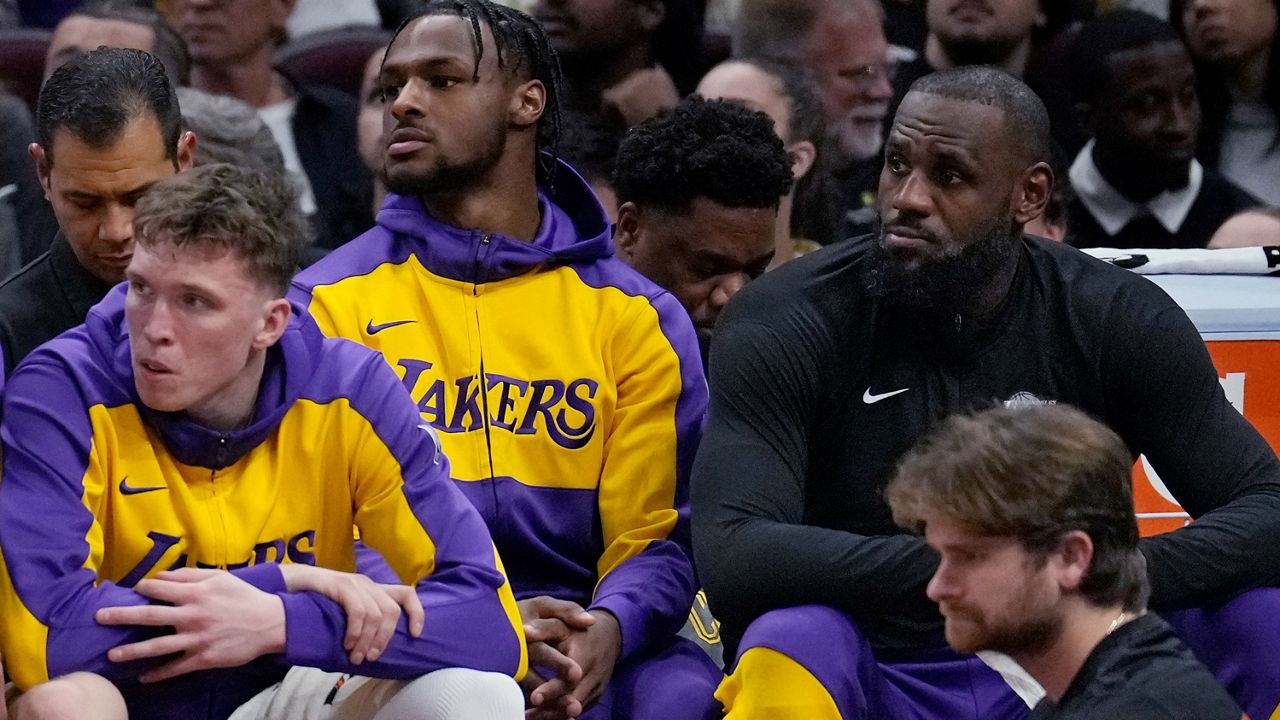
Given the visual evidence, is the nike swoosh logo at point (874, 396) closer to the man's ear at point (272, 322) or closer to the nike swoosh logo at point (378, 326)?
the nike swoosh logo at point (378, 326)

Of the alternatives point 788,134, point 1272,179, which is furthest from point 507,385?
point 1272,179

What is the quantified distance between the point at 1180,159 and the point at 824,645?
327cm

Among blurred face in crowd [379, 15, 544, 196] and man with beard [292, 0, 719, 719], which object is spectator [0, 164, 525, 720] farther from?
blurred face in crowd [379, 15, 544, 196]

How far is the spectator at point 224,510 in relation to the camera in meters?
2.97

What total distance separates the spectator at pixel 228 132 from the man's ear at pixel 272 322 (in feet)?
4.99

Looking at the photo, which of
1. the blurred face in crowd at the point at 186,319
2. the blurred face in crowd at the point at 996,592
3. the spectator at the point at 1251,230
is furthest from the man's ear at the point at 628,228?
the blurred face in crowd at the point at 996,592

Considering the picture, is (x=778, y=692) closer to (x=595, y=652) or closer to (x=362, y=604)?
(x=595, y=652)

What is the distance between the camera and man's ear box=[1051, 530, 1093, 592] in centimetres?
264

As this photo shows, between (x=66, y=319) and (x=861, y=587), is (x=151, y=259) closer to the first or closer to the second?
(x=66, y=319)

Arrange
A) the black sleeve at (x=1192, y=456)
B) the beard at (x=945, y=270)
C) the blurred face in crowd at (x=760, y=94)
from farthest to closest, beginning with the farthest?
the blurred face in crowd at (x=760, y=94) < the beard at (x=945, y=270) < the black sleeve at (x=1192, y=456)

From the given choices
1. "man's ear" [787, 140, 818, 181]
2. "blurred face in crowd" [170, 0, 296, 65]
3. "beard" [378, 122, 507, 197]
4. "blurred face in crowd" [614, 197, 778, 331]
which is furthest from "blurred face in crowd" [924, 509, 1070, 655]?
"blurred face in crowd" [170, 0, 296, 65]

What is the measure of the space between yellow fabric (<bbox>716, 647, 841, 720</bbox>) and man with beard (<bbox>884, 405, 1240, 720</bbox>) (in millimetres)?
516

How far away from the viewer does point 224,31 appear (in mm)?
5980

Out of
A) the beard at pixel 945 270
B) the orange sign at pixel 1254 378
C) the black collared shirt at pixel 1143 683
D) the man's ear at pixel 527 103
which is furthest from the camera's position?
the orange sign at pixel 1254 378
